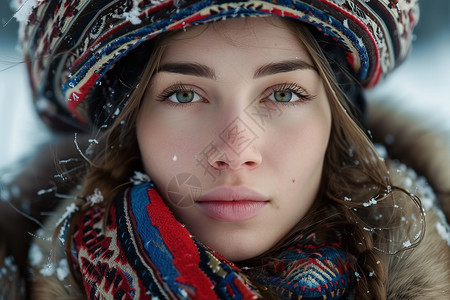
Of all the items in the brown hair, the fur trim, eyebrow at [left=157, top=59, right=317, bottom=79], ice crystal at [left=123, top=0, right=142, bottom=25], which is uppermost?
ice crystal at [left=123, top=0, right=142, bottom=25]

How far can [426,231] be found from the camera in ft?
3.22

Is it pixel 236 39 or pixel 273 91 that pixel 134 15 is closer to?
pixel 236 39

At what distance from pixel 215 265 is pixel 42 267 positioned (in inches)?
20.8

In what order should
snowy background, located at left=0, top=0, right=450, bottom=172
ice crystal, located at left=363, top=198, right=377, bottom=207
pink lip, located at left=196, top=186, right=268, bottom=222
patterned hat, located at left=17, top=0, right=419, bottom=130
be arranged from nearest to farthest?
patterned hat, located at left=17, top=0, right=419, bottom=130
pink lip, located at left=196, top=186, right=268, bottom=222
ice crystal, located at left=363, top=198, right=377, bottom=207
snowy background, located at left=0, top=0, right=450, bottom=172

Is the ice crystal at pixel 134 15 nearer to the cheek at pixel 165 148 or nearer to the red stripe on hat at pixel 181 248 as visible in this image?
the cheek at pixel 165 148

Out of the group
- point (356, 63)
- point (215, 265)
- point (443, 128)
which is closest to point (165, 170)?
point (215, 265)

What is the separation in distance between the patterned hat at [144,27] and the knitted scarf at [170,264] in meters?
0.26

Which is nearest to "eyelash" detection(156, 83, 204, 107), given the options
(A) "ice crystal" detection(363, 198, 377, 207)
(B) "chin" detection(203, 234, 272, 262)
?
(B) "chin" detection(203, 234, 272, 262)

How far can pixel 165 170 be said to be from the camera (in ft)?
2.94

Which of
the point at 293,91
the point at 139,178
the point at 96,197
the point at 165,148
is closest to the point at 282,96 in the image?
the point at 293,91

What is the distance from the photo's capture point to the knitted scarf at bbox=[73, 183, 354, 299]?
0.76 meters

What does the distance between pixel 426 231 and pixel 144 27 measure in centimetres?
68

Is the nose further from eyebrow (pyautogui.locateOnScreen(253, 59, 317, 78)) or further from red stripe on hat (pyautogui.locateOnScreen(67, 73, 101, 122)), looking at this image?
red stripe on hat (pyautogui.locateOnScreen(67, 73, 101, 122))

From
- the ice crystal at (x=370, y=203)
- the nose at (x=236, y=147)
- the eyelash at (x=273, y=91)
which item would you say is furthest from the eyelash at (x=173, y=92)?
the ice crystal at (x=370, y=203)
